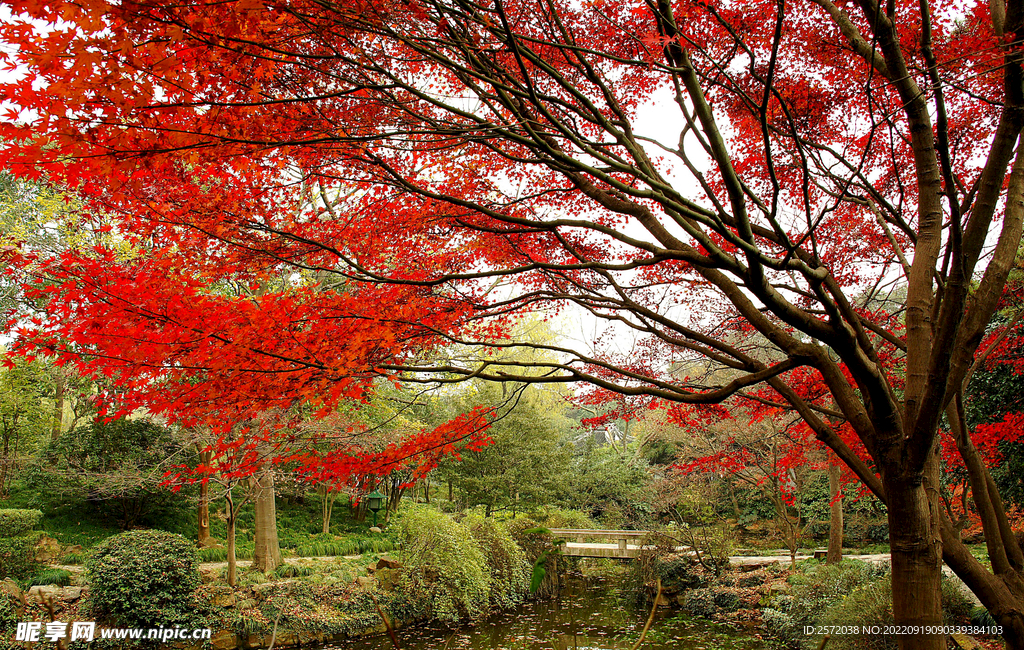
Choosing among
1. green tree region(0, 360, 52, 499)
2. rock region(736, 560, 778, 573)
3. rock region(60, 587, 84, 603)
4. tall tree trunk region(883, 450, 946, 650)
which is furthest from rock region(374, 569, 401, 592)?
tall tree trunk region(883, 450, 946, 650)

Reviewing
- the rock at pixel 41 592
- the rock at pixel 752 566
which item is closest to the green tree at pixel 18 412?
the rock at pixel 41 592

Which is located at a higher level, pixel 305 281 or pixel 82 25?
pixel 305 281

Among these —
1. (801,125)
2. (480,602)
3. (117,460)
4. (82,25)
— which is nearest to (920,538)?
(801,125)

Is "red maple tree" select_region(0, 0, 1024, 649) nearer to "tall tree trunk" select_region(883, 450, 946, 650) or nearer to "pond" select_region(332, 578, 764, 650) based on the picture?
"tall tree trunk" select_region(883, 450, 946, 650)

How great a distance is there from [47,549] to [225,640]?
527cm

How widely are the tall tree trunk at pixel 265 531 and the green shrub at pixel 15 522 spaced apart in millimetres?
3752

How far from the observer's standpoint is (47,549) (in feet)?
33.0

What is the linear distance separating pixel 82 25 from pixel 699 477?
42.1 feet

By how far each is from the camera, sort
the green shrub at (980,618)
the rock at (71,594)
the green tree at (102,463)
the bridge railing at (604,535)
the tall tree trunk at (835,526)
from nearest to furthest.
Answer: the green shrub at (980,618) < the rock at (71,594) < the tall tree trunk at (835,526) < the green tree at (102,463) < the bridge railing at (604,535)

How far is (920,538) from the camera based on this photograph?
265 centimetres

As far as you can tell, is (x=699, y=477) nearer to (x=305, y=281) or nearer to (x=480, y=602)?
(x=480, y=602)

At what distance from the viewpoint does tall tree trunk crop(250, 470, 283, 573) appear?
956 centimetres

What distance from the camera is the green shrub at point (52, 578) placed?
854 centimetres

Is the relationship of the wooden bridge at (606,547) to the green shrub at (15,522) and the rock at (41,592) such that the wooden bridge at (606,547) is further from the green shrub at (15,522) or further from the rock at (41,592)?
the green shrub at (15,522)
